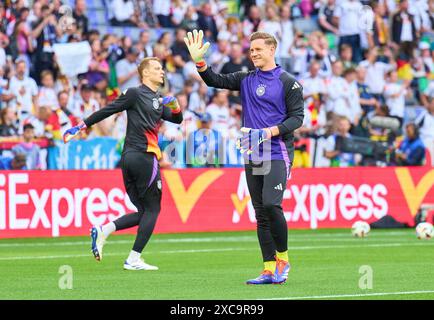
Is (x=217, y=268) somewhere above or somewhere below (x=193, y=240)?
above

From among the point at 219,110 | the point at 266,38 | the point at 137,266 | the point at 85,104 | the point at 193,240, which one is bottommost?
the point at 193,240

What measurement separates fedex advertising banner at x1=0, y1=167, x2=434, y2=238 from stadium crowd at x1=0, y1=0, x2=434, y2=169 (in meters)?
1.09

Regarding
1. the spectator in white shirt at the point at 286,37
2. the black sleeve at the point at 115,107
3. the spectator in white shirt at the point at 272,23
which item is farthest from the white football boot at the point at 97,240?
the spectator in white shirt at the point at 286,37

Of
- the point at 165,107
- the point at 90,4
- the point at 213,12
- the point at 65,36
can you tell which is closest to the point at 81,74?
the point at 65,36

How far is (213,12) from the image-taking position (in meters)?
28.3

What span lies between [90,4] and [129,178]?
13153 millimetres

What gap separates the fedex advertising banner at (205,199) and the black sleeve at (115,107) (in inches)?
261

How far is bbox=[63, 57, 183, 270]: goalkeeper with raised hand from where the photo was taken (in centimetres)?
1430

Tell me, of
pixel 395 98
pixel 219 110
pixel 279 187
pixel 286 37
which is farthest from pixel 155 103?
pixel 395 98

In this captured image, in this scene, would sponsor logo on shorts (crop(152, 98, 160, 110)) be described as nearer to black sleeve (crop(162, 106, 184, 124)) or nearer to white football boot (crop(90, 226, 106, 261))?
black sleeve (crop(162, 106, 184, 124))

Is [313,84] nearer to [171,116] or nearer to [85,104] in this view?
[85,104]

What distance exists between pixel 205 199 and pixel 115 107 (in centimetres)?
844

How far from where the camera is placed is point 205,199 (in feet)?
74.1

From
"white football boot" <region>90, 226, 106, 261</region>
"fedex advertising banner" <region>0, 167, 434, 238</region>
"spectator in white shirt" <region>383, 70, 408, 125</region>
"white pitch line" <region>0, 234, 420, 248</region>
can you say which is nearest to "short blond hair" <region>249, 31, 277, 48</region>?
"white football boot" <region>90, 226, 106, 261</region>
